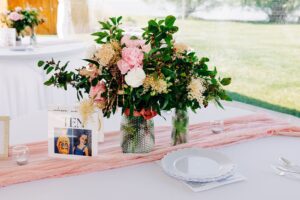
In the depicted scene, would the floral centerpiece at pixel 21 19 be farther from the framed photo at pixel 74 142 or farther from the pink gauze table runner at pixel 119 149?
the framed photo at pixel 74 142

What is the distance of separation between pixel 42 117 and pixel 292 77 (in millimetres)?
4940

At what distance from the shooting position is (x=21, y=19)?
131 inches

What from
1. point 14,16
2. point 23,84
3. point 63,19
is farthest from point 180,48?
point 63,19

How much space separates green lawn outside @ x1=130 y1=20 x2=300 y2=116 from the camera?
219 inches

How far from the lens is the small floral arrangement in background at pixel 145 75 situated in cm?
121

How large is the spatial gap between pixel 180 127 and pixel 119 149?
230mm

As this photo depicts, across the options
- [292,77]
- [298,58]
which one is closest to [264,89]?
[292,77]

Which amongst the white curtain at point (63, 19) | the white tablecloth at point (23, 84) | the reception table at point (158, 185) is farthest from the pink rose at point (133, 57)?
the white curtain at point (63, 19)

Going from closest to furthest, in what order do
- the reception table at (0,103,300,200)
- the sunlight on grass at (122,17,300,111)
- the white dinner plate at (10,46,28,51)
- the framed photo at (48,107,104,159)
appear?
the reception table at (0,103,300,200), the framed photo at (48,107,104,159), the white dinner plate at (10,46,28,51), the sunlight on grass at (122,17,300,111)

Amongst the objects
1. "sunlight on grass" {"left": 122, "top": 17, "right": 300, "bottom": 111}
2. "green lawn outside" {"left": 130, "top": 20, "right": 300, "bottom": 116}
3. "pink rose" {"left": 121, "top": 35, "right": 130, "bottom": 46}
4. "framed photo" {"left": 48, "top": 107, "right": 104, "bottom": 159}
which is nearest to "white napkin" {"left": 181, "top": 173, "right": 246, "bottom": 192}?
"framed photo" {"left": 48, "top": 107, "right": 104, "bottom": 159}

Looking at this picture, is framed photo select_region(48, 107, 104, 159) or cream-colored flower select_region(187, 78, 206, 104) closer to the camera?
cream-colored flower select_region(187, 78, 206, 104)

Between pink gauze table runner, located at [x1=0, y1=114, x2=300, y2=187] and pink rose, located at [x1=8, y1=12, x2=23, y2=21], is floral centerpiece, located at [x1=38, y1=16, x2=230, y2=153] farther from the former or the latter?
pink rose, located at [x1=8, y1=12, x2=23, y2=21]

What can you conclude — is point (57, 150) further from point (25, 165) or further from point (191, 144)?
point (191, 144)

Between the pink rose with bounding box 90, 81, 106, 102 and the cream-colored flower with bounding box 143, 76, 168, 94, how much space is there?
139mm
